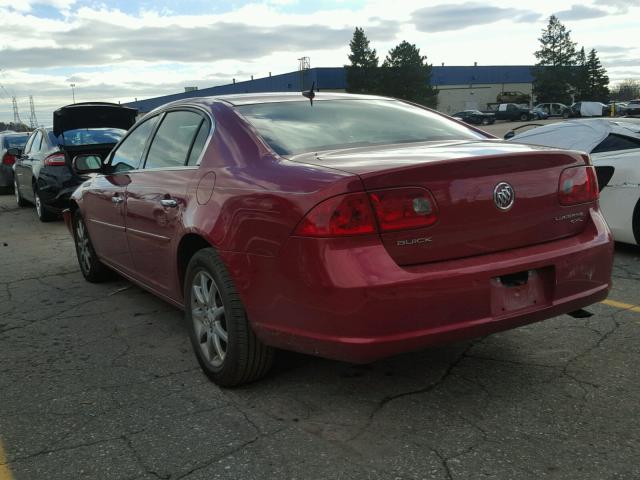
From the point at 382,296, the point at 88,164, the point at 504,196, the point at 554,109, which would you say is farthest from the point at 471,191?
the point at 554,109

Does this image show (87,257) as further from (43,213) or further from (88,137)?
(43,213)

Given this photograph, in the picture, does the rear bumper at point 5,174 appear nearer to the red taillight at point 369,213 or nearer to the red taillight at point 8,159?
the red taillight at point 8,159

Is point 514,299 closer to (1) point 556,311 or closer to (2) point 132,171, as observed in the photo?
(1) point 556,311

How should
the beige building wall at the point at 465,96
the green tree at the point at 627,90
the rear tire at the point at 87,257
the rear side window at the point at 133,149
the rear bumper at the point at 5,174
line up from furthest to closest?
the green tree at the point at 627,90 → the beige building wall at the point at 465,96 → the rear bumper at the point at 5,174 → the rear tire at the point at 87,257 → the rear side window at the point at 133,149

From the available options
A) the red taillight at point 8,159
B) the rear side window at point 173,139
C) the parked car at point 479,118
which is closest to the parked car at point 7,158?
the red taillight at point 8,159

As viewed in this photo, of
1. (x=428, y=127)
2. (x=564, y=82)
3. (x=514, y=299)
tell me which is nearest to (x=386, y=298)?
(x=514, y=299)

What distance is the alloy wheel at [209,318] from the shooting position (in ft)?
10.8

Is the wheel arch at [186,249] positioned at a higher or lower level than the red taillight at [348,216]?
lower

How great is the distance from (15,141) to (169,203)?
14.1 m

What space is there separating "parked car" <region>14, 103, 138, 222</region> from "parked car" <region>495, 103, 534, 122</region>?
165ft

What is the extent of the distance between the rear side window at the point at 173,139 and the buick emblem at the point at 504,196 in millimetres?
1846

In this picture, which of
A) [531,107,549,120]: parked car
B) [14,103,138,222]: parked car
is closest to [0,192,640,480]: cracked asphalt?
[14,103,138,222]: parked car

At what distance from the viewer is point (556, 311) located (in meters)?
2.94

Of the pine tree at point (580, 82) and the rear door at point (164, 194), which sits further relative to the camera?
the pine tree at point (580, 82)
